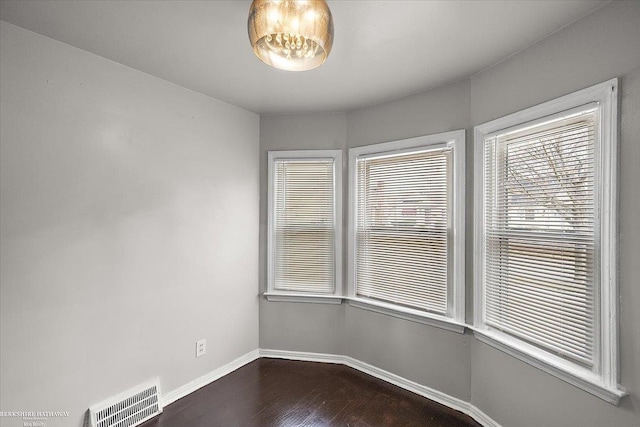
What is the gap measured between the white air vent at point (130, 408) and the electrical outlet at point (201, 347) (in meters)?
0.38

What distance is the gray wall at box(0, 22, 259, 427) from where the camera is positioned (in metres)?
1.81

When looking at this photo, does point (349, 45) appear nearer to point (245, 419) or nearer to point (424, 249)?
point (424, 249)

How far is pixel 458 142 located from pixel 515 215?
71 centimetres

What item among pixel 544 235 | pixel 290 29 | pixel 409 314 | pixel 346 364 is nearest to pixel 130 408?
pixel 346 364

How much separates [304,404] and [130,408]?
1.24 m

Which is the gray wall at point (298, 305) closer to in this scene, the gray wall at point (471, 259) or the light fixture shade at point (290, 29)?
the gray wall at point (471, 259)

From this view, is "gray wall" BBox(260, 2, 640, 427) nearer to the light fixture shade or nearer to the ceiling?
the ceiling

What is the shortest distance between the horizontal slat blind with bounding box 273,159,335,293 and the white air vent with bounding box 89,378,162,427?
4.55 ft

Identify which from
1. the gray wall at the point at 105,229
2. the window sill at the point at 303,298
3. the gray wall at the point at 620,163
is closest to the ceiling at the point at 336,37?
the gray wall at the point at 620,163

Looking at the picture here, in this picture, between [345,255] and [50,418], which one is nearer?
[50,418]

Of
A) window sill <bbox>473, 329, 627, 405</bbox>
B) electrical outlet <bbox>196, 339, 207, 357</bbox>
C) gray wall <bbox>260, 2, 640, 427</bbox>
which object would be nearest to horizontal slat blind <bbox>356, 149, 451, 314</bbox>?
gray wall <bbox>260, 2, 640, 427</bbox>

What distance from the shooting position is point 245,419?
233cm

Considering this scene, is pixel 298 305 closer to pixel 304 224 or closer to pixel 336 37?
pixel 304 224

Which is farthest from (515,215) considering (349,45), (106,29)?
(106,29)
